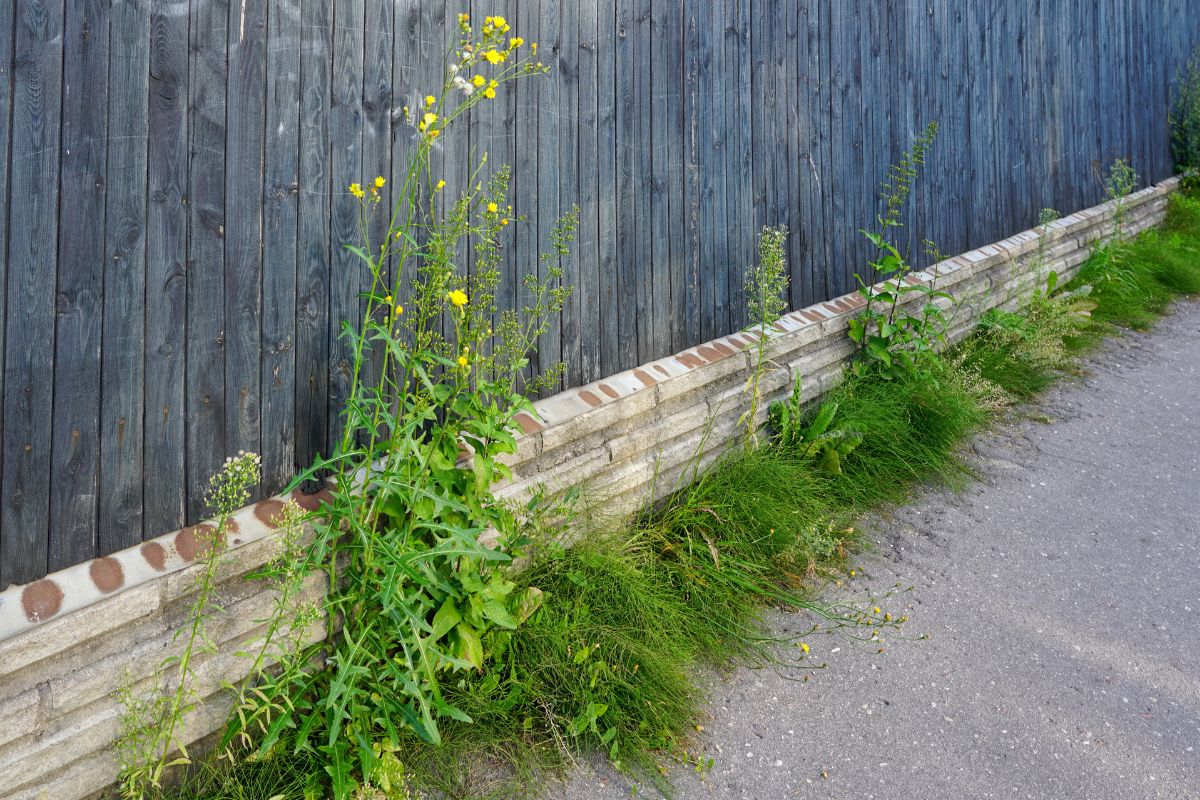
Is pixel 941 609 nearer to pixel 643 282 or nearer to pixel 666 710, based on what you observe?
pixel 666 710

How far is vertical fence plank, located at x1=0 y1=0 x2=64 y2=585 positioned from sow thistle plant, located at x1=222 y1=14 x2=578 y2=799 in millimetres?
583

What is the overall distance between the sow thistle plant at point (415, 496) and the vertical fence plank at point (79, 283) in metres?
0.51

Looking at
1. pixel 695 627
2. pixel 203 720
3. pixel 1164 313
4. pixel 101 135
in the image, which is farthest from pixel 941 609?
pixel 1164 313

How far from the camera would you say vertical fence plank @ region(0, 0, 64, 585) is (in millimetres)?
2184

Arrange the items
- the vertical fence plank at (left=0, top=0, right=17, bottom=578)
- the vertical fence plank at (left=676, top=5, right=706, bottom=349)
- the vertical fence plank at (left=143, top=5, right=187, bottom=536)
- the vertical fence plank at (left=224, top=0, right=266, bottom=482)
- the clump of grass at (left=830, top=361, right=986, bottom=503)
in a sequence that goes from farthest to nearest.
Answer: the clump of grass at (left=830, top=361, right=986, bottom=503) → the vertical fence plank at (left=676, top=5, right=706, bottom=349) → the vertical fence plank at (left=224, top=0, right=266, bottom=482) → the vertical fence plank at (left=143, top=5, right=187, bottom=536) → the vertical fence plank at (left=0, top=0, right=17, bottom=578)

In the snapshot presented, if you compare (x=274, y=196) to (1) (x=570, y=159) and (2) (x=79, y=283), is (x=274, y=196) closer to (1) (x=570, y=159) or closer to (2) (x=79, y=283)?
(2) (x=79, y=283)

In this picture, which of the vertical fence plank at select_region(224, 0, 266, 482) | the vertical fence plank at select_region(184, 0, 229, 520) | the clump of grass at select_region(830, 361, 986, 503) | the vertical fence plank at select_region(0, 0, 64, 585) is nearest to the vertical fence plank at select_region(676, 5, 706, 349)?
the clump of grass at select_region(830, 361, 986, 503)

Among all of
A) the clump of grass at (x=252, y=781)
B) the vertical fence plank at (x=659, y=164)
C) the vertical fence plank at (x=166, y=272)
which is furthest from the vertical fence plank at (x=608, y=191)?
the clump of grass at (x=252, y=781)

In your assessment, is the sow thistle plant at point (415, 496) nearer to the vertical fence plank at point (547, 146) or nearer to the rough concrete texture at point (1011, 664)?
the vertical fence plank at point (547, 146)

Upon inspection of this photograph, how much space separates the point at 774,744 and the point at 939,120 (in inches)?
156

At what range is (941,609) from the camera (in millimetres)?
3707

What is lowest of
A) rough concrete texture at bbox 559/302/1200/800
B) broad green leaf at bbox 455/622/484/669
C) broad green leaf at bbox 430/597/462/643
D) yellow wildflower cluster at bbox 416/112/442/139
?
rough concrete texture at bbox 559/302/1200/800

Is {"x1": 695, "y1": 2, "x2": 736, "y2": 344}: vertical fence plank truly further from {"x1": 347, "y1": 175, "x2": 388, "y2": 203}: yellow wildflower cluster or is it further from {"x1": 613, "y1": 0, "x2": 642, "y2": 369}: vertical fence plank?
{"x1": 347, "y1": 175, "x2": 388, "y2": 203}: yellow wildflower cluster

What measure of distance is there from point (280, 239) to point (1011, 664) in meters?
2.67
